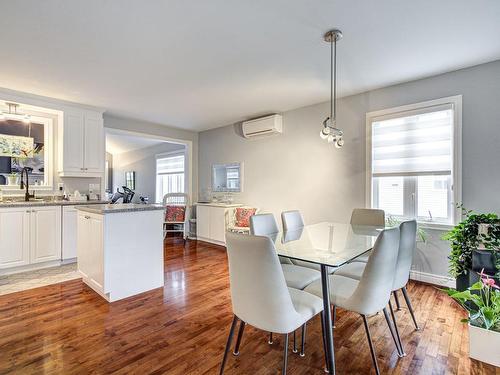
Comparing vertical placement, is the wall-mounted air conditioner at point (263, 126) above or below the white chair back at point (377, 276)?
above

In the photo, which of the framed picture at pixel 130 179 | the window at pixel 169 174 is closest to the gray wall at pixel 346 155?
the window at pixel 169 174

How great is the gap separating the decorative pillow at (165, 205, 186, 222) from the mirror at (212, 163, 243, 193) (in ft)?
2.74

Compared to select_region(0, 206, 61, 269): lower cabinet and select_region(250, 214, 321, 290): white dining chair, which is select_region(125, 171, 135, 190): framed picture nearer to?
select_region(0, 206, 61, 269): lower cabinet

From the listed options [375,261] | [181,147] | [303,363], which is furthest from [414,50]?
[181,147]

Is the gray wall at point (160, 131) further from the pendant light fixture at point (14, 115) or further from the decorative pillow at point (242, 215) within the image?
the decorative pillow at point (242, 215)

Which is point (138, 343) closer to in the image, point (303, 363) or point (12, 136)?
point (303, 363)

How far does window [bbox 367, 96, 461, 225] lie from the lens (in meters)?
2.92

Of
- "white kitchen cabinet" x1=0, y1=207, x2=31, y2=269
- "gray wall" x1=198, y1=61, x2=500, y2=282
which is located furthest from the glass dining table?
"white kitchen cabinet" x1=0, y1=207, x2=31, y2=269

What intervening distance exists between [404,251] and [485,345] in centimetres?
75

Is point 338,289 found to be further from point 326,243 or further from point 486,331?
point 486,331

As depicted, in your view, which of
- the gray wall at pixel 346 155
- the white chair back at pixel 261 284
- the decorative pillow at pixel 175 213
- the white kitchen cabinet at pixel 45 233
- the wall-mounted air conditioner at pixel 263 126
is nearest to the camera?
the white chair back at pixel 261 284

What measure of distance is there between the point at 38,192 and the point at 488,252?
569 centimetres

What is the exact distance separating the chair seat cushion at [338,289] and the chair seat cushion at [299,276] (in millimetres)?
74

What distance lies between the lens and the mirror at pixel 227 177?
5.20m
